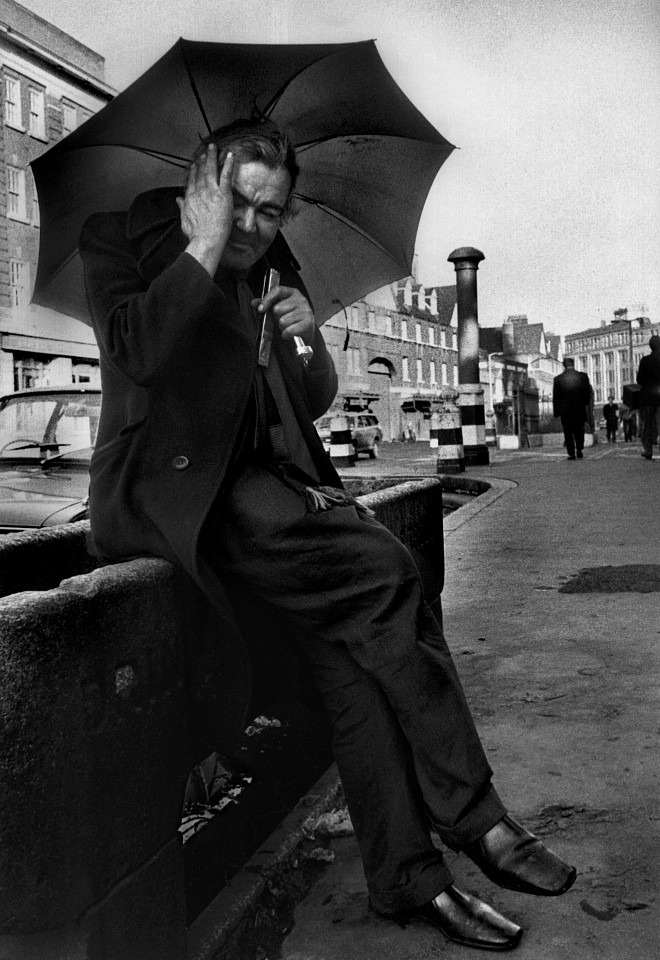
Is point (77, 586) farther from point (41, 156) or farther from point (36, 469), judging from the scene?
point (36, 469)

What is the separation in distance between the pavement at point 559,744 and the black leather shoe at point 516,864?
4.3 inches

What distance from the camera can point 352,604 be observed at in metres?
1.93

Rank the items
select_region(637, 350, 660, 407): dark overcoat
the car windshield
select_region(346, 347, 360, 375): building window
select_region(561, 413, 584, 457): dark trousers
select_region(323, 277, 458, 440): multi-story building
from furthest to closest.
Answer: select_region(323, 277, 458, 440): multi-story building < select_region(346, 347, 360, 375): building window < select_region(561, 413, 584, 457): dark trousers < select_region(637, 350, 660, 407): dark overcoat < the car windshield

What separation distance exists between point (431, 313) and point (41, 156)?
68624 millimetres

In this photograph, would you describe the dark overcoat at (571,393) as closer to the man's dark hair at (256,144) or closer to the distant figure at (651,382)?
the distant figure at (651,382)

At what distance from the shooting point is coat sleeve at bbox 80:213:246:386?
70.3 inches

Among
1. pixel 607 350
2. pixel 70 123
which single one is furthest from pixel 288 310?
pixel 607 350

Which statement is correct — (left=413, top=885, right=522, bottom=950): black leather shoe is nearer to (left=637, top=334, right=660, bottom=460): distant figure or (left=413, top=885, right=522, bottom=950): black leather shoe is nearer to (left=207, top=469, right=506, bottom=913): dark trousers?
(left=207, top=469, right=506, bottom=913): dark trousers

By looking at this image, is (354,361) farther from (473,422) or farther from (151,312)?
(151,312)

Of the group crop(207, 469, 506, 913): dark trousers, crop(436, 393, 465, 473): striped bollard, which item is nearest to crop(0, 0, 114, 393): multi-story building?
crop(207, 469, 506, 913): dark trousers

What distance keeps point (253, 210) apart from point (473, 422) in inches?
616

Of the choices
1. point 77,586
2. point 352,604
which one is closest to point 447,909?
point 352,604

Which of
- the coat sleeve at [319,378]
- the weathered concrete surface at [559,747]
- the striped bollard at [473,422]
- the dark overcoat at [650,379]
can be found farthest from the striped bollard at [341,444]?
the coat sleeve at [319,378]

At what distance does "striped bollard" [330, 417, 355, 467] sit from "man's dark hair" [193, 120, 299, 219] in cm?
1679
